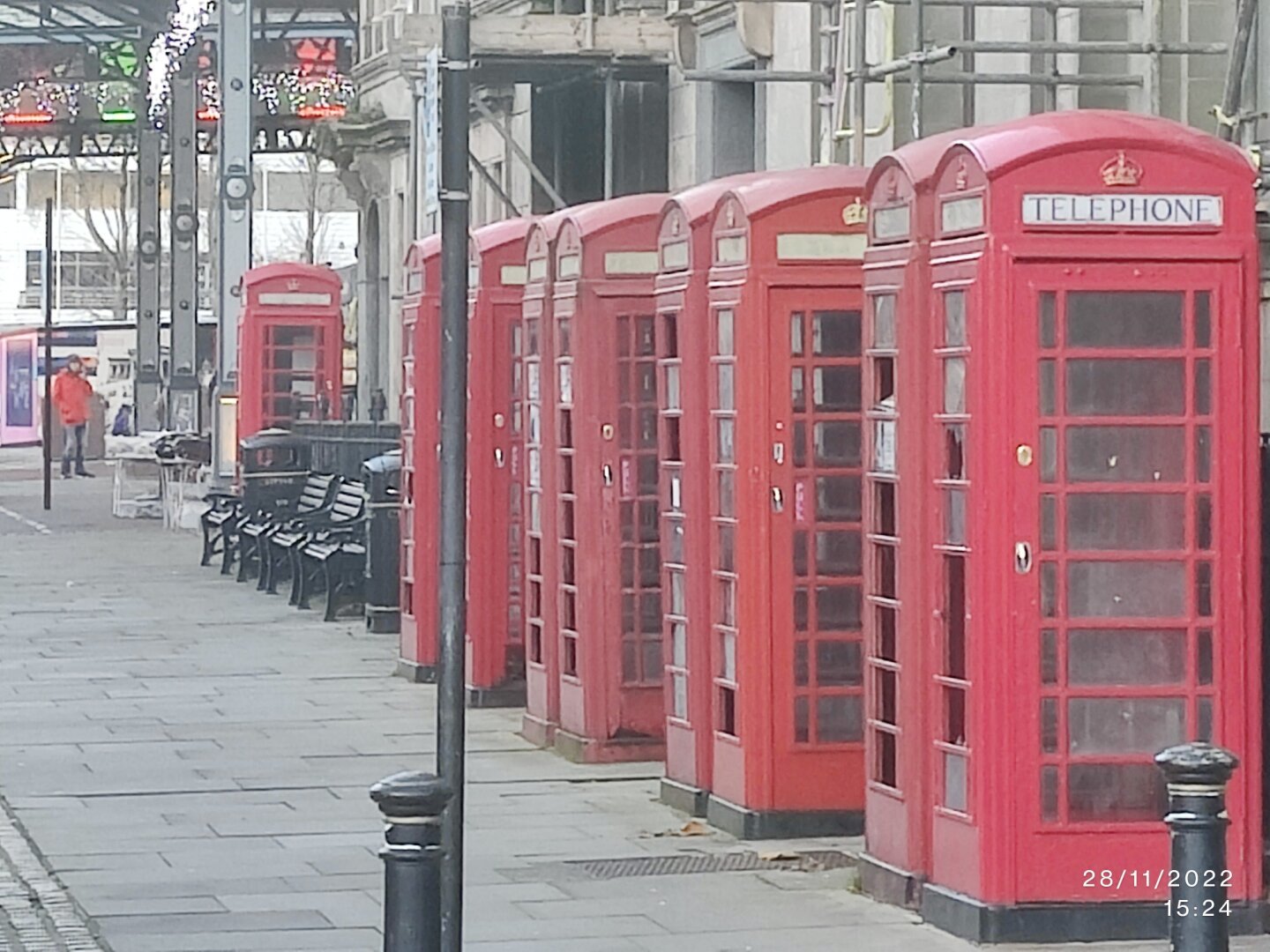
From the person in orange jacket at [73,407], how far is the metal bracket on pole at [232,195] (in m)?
16.6

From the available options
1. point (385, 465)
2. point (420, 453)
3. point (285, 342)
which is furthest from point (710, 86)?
point (285, 342)

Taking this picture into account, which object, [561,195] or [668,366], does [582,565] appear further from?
[561,195]

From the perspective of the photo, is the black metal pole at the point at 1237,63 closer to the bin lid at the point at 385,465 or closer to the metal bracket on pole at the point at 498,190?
the bin lid at the point at 385,465

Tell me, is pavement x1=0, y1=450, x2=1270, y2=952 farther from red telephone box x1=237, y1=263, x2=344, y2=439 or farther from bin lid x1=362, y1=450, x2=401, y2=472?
red telephone box x1=237, y1=263, x2=344, y2=439

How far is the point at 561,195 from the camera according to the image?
25.0 m

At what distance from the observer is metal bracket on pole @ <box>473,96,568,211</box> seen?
22.8 meters

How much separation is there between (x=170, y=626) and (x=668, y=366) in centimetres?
952

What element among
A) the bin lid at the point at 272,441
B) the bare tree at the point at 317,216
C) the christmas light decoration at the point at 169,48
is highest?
the bare tree at the point at 317,216

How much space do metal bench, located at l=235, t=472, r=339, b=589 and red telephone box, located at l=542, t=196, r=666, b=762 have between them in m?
10.9

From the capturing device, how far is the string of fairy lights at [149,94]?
147 ft

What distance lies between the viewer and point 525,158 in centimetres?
2338

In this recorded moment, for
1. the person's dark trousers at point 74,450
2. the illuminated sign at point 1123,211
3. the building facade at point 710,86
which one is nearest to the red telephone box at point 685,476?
the building facade at point 710,86

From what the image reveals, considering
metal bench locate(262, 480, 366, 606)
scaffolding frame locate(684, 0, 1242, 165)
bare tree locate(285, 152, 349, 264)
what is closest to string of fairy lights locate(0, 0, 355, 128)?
metal bench locate(262, 480, 366, 606)

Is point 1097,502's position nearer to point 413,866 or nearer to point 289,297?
point 413,866
